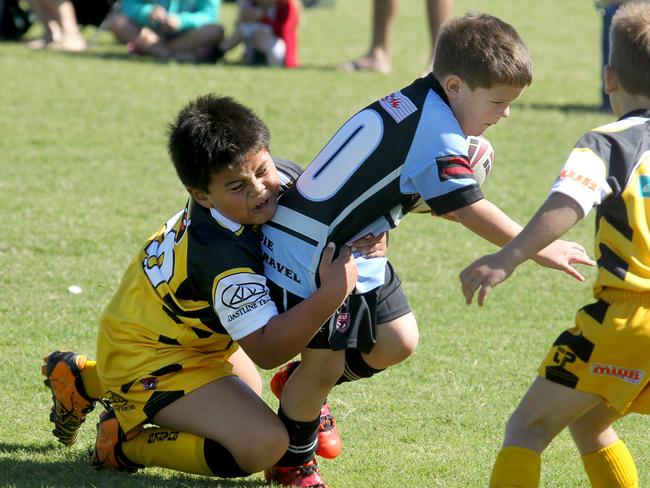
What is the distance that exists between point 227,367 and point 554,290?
6.93ft

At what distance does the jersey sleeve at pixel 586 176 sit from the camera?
2.62m

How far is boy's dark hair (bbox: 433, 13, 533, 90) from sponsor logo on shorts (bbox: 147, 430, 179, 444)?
1.28 m

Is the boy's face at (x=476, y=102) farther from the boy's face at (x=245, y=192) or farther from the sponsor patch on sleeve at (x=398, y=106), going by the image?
the boy's face at (x=245, y=192)

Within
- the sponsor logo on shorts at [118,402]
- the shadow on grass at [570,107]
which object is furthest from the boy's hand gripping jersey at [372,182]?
→ the shadow on grass at [570,107]

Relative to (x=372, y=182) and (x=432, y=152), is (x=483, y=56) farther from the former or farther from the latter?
(x=372, y=182)

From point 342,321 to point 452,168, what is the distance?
575 millimetres

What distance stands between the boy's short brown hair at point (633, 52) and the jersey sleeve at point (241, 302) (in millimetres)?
1111

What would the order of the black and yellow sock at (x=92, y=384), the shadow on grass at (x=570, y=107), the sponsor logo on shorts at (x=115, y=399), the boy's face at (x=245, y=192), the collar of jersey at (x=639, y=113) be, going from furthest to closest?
1. the shadow on grass at (x=570, y=107)
2. the black and yellow sock at (x=92, y=384)
3. the sponsor logo on shorts at (x=115, y=399)
4. the boy's face at (x=245, y=192)
5. the collar of jersey at (x=639, y=113)

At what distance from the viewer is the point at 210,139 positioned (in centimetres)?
318

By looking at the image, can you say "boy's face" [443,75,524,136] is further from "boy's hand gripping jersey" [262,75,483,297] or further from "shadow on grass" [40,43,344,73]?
"shadow on grass" [40,43,344,73]

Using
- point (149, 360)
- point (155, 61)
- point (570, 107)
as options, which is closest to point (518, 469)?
point (149, 360)

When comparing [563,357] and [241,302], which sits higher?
[563,357]

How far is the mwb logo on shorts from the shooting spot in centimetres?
276

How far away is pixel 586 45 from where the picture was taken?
12195mm
